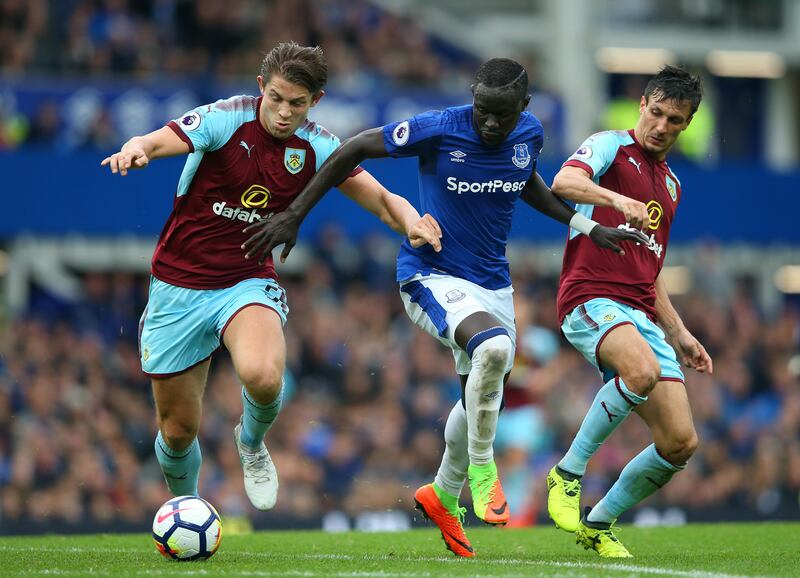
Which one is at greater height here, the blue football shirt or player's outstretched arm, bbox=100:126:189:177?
player's outstretched arm, bbox=100:126:189:177

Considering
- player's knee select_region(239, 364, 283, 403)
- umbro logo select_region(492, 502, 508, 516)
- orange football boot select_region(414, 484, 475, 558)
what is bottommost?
orange football boot select_region(414, 484, 475, 558)

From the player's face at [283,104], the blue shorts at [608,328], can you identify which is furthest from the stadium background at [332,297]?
the player's face at [283,104]

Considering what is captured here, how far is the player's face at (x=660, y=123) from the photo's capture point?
8.78 meters

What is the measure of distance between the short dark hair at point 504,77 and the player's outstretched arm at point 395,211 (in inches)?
34.2

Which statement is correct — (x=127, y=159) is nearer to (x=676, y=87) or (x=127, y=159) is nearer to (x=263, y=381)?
(x=263, y=381)

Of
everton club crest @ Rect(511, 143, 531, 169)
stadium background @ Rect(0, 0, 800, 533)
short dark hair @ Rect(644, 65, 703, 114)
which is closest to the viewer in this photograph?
everton club crest @ Rect(511, 143, 531, 169)

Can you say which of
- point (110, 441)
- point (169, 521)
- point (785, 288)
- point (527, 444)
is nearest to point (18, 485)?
point (110, 441)

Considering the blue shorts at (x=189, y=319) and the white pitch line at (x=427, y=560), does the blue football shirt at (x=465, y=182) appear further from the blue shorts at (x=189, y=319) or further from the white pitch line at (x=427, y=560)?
the white pitch line at (x=427, y=560)

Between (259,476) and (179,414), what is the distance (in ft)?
2.05

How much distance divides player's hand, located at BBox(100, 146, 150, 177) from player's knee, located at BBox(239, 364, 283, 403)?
1340 millimetres

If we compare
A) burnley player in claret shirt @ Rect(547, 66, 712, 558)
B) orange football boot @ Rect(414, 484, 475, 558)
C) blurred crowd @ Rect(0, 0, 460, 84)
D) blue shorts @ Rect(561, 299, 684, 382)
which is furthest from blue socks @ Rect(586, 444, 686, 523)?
blurred crowd @ Rect(0, 0, 460, 84)

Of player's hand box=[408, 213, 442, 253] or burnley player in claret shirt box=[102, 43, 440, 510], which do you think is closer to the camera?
player's hand box=[408, 213, 442, 253]

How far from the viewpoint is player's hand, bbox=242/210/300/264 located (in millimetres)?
8172

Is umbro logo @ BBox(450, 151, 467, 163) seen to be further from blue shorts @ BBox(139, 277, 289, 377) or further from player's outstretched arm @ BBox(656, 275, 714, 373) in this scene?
player's outstretched arm @ BBox(656, 275, 714, 373)
